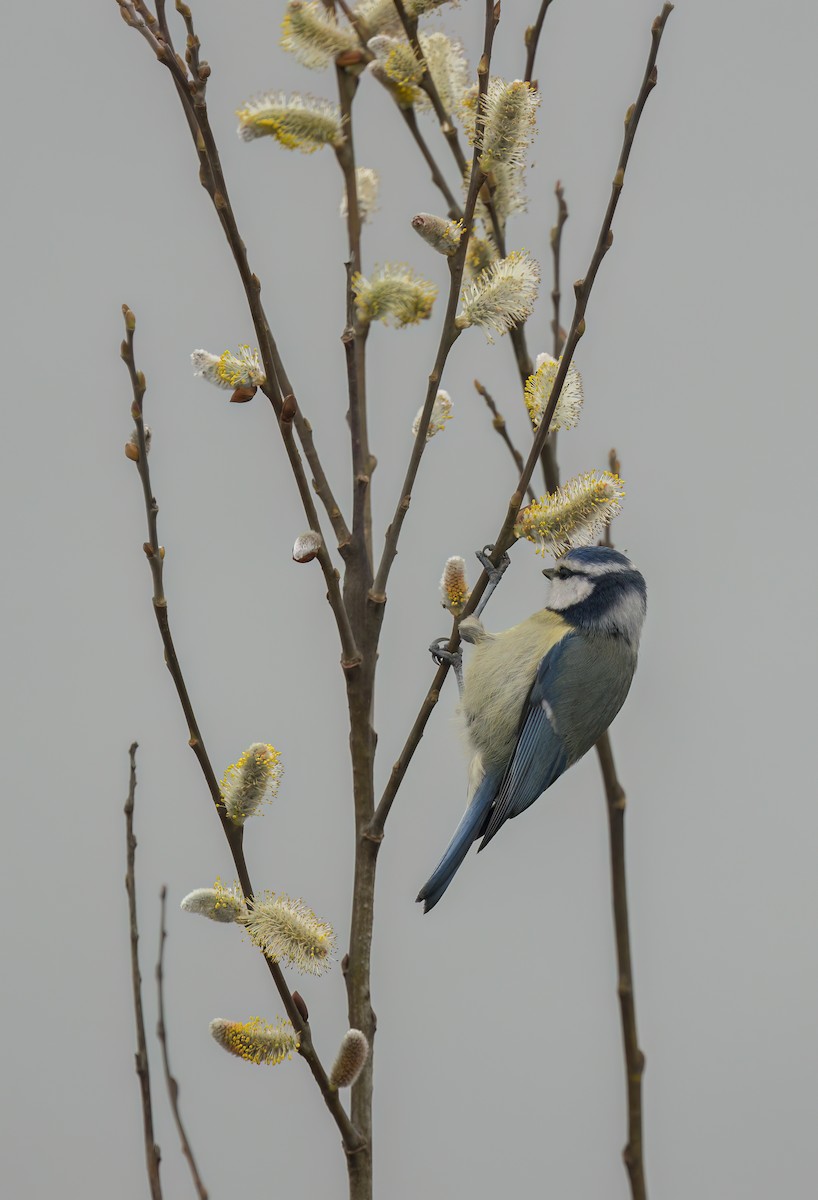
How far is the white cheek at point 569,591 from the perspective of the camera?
142cm

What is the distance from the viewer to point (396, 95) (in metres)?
1.08

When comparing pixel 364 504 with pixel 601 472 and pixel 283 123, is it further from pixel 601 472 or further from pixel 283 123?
pixel 283 123

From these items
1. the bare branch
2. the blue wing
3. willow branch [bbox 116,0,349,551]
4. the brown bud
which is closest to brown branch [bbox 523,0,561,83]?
the bare branch

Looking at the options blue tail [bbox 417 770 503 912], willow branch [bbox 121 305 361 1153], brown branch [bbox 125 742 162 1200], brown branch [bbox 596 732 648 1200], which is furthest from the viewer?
blue tail [bbox 417 770 503 912]

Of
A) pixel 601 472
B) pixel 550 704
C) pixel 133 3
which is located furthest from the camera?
pixel 550 704

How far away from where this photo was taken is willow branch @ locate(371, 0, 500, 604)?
2.77 feet

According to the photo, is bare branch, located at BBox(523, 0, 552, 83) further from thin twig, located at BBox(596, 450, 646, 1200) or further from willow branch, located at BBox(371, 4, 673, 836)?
thin twig, located at BBox(596, 450, 646, 1200)

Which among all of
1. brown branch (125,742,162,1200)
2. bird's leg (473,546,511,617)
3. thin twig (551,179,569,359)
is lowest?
brown branch (125,742,162,1200)

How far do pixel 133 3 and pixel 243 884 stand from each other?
2.18 ft

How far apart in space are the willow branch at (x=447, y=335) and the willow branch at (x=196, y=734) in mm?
118

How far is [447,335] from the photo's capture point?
88 centimetres

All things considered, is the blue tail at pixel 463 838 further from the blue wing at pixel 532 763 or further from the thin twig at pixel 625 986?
the thin twig at pixel 625 986

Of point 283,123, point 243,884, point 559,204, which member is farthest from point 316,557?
point 559,204

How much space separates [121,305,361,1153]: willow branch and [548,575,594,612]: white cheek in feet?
2.25
